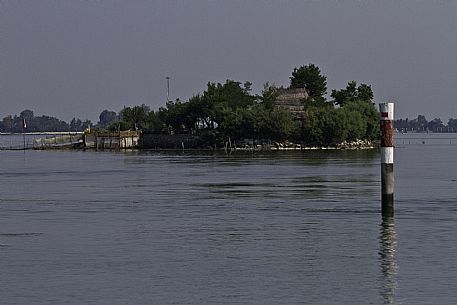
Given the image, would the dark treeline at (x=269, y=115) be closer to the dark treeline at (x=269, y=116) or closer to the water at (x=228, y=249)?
the dark treeline at (x=269, y=116)

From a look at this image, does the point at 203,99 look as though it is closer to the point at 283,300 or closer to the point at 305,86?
the point at 305,86

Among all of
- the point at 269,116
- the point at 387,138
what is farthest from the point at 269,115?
the point at 387,138

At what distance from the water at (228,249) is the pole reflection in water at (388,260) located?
26 millimetres

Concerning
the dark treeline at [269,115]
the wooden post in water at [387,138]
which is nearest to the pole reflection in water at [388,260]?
the wooden post in water at [387,138]

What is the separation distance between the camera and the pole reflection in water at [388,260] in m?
14.4

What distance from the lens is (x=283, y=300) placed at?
45.9ft

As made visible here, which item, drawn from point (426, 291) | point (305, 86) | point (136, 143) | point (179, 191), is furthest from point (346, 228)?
point (305, 86)

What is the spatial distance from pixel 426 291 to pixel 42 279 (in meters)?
5.69

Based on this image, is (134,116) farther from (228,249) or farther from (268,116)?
(228,249)

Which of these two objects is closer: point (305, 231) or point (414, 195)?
point (305, 231)

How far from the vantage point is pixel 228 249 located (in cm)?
1923

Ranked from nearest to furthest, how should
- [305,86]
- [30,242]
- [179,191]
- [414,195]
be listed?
[30,242] → [414,195] → [179,191] → [305,86]

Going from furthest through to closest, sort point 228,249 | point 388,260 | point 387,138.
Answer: point 387,138, point 228,249, point 388,260

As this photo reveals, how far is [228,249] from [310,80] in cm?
14982
